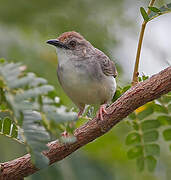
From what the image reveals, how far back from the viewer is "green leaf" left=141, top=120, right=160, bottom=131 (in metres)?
3.91

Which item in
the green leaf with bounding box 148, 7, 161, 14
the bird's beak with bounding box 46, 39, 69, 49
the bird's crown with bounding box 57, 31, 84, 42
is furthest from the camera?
the bird's crown with bounding box 57, 31, 84, 42

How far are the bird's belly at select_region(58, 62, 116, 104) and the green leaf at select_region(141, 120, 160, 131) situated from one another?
649 millimetres

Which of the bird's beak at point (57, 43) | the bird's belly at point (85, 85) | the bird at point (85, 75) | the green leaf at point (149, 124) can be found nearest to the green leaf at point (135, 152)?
the green leaf at point (149, 124)

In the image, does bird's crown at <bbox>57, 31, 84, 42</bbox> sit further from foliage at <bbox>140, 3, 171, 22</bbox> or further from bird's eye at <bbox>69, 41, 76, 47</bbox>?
foliage at <bbox>140, 3, 171, 22</bbox>

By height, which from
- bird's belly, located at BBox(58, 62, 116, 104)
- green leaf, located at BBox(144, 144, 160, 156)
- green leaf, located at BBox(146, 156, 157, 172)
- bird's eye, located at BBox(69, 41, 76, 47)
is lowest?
green leaf, located at BBox(146, 156, 157, 172)

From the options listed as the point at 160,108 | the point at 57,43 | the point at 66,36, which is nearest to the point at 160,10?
the point at 160,108

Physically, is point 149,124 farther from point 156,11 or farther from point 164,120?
point 156,11

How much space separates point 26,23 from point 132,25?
1824 mm

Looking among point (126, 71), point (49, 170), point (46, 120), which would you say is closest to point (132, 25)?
point (126, 71)

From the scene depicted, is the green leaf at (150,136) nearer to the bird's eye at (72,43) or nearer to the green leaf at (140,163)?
the green leaf at (140,163)

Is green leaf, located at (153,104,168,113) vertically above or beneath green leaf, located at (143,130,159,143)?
above

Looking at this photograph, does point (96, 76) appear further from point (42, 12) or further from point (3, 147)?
point (42, 12)

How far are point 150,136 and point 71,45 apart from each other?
1.59 meters

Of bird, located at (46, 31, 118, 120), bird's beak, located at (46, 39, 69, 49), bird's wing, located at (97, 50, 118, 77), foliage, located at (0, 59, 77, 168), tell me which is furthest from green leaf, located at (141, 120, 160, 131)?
foliage, located at (0, 59, 77, 168)
